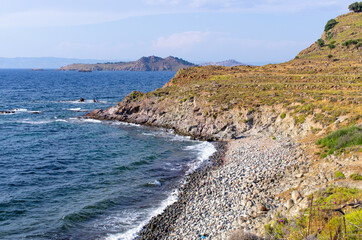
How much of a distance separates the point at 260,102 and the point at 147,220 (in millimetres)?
31070

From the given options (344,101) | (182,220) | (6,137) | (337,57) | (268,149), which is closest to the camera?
(182,220)

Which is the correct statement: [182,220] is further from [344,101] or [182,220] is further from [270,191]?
[344,101]

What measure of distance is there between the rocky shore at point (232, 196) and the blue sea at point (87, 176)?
1.94 m

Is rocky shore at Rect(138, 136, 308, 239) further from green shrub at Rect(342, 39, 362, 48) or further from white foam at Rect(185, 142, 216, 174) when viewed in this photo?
green shrub at Rect(342, 39, 362, 48)

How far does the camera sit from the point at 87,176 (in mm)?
31578

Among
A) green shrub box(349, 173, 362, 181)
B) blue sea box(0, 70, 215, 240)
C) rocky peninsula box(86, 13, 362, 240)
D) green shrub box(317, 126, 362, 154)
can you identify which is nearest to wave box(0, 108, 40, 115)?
blue sea box(0, 70, 215, 240)

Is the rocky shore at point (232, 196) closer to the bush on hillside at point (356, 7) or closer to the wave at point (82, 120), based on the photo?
the wave at point (82, 120)

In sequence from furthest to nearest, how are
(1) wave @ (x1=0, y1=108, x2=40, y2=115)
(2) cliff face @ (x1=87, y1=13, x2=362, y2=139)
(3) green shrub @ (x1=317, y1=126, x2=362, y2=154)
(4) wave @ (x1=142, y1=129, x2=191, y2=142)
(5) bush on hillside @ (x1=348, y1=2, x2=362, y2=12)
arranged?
(5) bush on hillside @ (x1=348, y1=2, x2=362, y2=12) < (1) wave @ (x1=0, y1=108, x2=40, y2=115) < (4) wave @ (x1=142, y1=129, x2=191, y2=142) < (2) cliff face @ (x1=87, y1=13, x2=362, y2=139) < (3) green shrub @ (x1=317, y1=126, x2=362, y2=154)

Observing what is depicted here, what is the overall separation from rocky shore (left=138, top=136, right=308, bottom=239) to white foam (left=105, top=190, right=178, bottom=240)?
53cm

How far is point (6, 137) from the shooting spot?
47.8 meters

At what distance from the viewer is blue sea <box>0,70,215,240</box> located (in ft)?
73.5

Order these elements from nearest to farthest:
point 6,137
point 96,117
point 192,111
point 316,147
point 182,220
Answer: point 182,220 → point 316,147 → point 6,137 → point 192,111 → point 96,117

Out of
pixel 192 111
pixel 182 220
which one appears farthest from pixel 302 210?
pixel 192 111

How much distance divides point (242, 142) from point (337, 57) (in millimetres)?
52803
